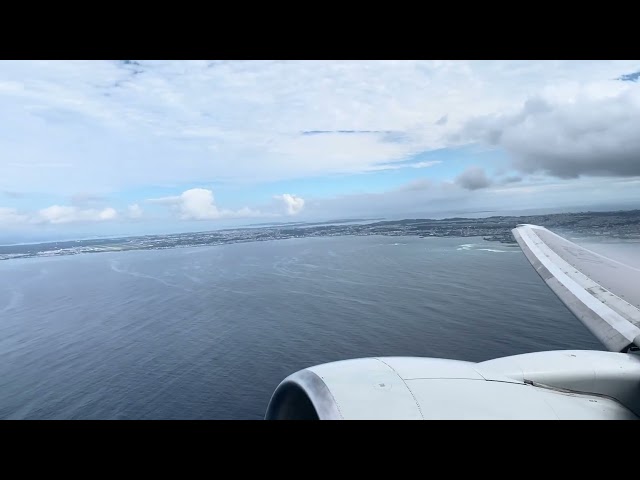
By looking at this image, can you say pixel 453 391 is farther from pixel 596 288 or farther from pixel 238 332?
pixel 238 332

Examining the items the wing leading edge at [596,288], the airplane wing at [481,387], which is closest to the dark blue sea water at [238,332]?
the wing leading edge at [596,288]

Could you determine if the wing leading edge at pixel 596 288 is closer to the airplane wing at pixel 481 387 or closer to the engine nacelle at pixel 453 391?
the airplane wing at pixel 481 387

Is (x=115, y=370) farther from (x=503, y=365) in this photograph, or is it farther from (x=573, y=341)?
(x=573, y=341)

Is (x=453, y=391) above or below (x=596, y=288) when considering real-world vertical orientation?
above

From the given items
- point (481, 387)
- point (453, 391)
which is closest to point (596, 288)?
point (481, 387)
